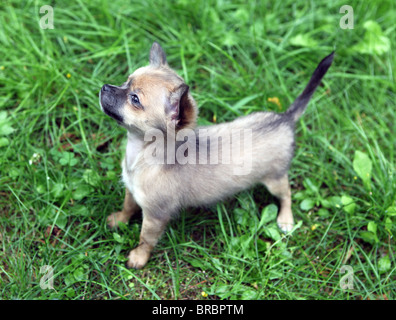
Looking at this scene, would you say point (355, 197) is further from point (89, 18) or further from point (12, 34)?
point (12, 34)

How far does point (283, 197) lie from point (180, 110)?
164 cm

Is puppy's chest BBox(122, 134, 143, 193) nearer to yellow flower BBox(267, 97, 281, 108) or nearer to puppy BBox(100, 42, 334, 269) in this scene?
puppy BBox(100, 42, 334, 269)

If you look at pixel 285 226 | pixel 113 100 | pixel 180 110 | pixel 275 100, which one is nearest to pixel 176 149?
pixel 180 110

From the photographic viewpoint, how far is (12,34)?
4730 millimetres

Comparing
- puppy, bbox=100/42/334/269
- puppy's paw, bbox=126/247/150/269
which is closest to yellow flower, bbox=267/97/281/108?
puppy, bbox=100/42/334/269

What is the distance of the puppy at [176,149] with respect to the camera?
322cm

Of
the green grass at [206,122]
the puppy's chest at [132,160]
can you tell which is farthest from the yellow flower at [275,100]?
the puppy's chest at [132,160]

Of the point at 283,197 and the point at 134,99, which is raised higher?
the point at 134,99

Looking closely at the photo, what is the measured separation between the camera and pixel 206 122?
14.7 feet

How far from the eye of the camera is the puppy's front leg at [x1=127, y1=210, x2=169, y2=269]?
3.63 meters

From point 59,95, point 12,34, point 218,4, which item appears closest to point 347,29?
point 218,4

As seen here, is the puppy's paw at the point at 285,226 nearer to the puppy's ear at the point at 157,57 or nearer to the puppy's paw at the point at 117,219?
→ the puppy's paw at the point at 117,219

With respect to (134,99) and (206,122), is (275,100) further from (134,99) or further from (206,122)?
(134,99)

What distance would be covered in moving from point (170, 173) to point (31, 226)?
56.6 inches
